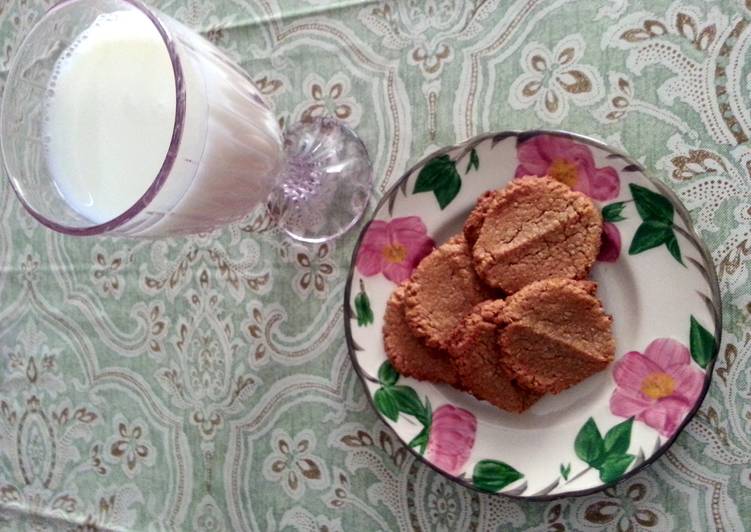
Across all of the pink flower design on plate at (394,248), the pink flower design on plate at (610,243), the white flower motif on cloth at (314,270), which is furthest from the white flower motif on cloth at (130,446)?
the pink flower design on plate at (610,243)

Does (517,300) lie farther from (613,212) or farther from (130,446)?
(130,446)

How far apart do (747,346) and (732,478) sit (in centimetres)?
14

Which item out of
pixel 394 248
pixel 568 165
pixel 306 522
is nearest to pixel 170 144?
pixel 394 248

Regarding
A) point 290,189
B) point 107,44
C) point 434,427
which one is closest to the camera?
point 107,44

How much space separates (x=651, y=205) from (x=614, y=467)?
27cm

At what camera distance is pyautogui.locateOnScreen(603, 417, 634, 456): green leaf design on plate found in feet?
2.51

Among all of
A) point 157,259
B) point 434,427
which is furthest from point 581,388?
point 157,259

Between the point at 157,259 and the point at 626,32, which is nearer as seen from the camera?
the point at 626,32

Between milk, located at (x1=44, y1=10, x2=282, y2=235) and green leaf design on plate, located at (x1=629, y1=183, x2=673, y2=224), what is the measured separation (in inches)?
15.5

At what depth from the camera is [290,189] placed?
936mm

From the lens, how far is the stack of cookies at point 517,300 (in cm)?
77

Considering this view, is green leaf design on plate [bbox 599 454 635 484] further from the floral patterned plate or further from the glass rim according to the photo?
the glass rim

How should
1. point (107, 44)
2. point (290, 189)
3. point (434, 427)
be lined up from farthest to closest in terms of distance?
point (290, 189), point (434, 427), point (107, 44)

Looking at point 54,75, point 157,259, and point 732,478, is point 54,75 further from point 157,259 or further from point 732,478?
point 732,478
